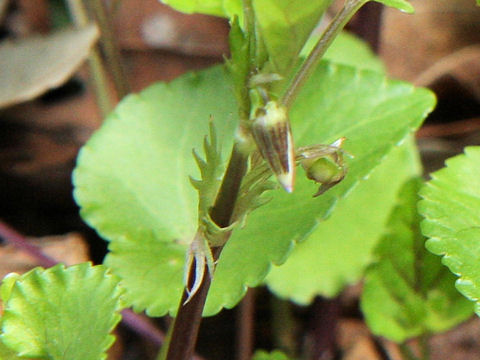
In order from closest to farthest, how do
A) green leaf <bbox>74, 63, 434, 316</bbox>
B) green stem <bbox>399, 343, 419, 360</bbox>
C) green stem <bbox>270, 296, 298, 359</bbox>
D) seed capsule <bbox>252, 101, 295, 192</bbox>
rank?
A: 1. seed capsule <bbox>252, 101, 295, 192</bbox>
2. green leaf <bbox>74, 63, 434, 316</bbox>
3. green stem <bbox>399, 343, 419, 360</bbox>
4. green stem <bbox>270, 296, 298, 359</bbox>

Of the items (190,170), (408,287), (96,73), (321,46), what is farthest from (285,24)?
(96,73)

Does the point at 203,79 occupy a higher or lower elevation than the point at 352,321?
higher

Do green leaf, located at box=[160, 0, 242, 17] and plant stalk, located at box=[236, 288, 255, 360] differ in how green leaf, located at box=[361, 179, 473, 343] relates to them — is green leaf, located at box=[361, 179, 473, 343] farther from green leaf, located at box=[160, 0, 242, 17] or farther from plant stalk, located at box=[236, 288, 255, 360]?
green leaf, located at box=[160, 0, 242, 17]

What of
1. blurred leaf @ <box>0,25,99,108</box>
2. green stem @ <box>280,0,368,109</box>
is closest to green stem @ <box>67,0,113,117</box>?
blurred leaf @ <box>0,25,99,108</box>

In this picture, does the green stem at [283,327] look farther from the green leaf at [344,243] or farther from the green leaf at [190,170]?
the green leaf at [190,170]

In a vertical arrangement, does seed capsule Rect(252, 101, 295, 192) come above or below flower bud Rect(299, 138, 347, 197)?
above

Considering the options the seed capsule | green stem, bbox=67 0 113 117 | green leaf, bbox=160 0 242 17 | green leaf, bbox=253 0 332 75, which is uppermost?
green leaf, bbox=253 0 332 75

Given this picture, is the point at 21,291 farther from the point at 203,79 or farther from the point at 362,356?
the point at 362,356

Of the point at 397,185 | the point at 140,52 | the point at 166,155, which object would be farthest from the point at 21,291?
the point at 140,52
